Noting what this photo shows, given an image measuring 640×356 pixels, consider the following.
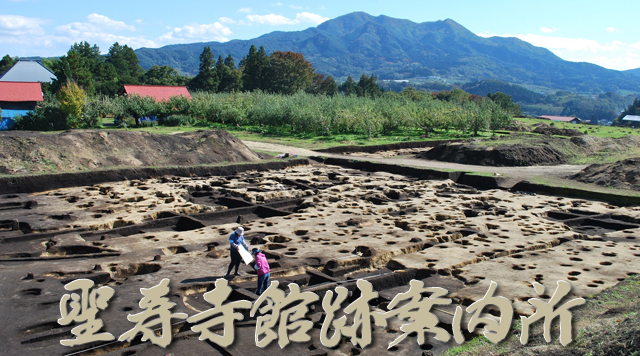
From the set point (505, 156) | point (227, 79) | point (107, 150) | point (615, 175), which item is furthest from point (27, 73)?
point (615, 175)

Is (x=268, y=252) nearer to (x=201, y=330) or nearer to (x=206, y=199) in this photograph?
Answer: (x=201, y=330)

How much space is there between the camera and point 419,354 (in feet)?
21.5

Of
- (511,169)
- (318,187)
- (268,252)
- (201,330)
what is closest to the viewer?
(201,330)

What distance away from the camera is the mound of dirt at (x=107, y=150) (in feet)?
61.3

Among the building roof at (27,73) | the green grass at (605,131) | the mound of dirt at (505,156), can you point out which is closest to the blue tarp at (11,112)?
the building roof at (27,73)

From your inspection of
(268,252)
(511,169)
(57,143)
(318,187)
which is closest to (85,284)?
(268,252)

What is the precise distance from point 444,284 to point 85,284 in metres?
5.77

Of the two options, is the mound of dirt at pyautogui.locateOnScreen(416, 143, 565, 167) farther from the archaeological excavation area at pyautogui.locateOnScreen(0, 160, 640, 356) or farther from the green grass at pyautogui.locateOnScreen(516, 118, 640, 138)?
the green grass at pyautogui.locateOnScreen(516, 118, 640, 138)

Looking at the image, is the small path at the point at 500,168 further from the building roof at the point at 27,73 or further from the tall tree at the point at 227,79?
the building roof at the point at 27,73

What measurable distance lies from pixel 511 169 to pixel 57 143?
19.1m

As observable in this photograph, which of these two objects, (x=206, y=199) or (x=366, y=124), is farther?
(x=366, y=124)

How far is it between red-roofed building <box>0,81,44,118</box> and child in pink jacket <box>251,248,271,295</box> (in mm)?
43201

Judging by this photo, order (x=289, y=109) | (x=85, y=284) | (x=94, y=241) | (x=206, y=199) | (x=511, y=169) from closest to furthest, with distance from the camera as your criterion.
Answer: (x=85, y=284) → (x=94, y=241) → (x=206, y=199) → (x=511, y=169) → (x=289, y=109)

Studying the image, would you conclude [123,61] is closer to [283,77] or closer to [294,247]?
[283,77]
